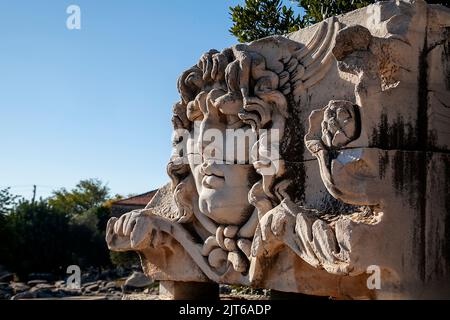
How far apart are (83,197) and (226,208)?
49774 millimetres

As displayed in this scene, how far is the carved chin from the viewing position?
4598 millimetres

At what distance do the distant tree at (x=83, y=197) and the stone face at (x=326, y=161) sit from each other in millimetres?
47300

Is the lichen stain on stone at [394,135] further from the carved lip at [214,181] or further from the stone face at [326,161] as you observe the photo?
the carved lip at [214,181]

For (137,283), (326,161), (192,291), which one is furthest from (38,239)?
(326,161)

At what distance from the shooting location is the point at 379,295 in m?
3.56

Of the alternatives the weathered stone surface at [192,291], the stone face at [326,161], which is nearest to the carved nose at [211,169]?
the stone face at [326,161]

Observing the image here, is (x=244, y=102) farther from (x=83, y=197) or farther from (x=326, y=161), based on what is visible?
(x=83, y=197)

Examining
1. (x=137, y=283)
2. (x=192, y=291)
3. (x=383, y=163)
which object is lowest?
(x=137, y=283)

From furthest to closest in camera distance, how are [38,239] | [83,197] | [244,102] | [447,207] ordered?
[83,197] → [38,239] → [244,102] → [447,207]

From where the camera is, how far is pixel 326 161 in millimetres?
3713

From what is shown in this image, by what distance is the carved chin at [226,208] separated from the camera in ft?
15.1

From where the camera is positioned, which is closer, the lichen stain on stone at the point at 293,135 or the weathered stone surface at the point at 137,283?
the lichen stain on stone at the point at 293,135
